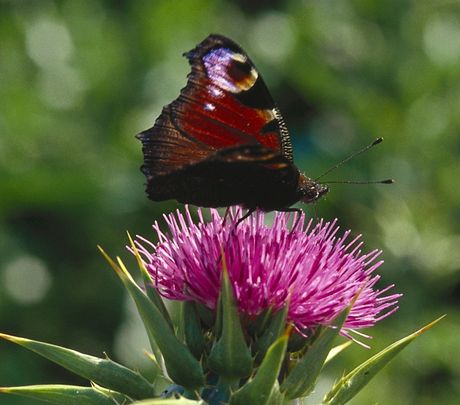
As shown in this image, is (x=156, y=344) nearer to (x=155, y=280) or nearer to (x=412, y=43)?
(x=155, y=280)

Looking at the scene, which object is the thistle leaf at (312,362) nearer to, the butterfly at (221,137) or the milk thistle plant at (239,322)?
the milk thistle plant at (239,322)

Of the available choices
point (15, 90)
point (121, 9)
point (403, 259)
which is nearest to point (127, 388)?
point (403, 259)

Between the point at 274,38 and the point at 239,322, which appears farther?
the point at 274,38

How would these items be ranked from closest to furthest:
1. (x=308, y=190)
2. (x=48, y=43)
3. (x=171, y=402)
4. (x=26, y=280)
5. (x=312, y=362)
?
(x=171, y=402) → (x=312, y=362) → (x=308, y=190) → (x=26, y=280) → (x=48, y=43)

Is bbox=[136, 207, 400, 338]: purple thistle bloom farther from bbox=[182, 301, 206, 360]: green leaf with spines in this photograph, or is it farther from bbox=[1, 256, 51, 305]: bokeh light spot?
bbox=[1, 256, 51, 305]: bokeh light spot

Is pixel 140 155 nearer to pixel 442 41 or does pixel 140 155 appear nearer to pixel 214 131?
pixel 442 41

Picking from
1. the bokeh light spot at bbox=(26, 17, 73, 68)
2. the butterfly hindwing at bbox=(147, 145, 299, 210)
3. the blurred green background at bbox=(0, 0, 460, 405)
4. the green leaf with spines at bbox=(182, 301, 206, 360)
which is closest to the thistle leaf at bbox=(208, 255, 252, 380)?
the green leaf with spines at bbox=(182, 301, 206, 360)

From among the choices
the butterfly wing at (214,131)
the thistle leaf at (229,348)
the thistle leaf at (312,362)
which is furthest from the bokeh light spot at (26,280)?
the thistle leaf at (312,362)

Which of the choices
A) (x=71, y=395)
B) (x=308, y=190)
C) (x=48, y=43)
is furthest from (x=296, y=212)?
(x=48, y=43)
